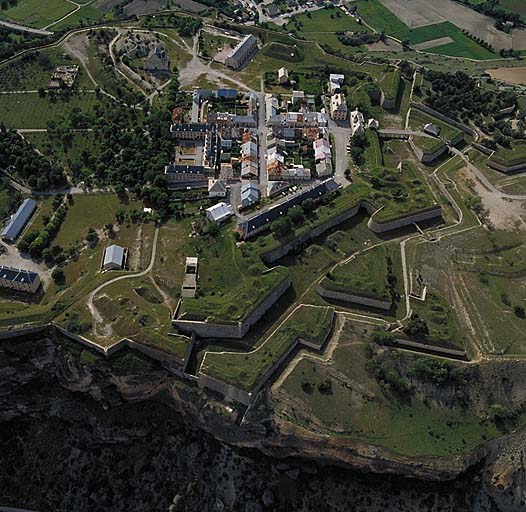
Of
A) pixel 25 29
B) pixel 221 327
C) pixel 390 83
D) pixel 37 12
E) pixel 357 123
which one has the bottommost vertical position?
pixel 221 327

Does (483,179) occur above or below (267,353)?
above

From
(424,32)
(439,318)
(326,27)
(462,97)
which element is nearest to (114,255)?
(439,318)

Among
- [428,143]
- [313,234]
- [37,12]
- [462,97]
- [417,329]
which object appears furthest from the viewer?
[37,12]

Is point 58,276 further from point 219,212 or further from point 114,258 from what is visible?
point 219,212

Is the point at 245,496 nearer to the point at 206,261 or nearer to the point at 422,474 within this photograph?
the point at 422,474

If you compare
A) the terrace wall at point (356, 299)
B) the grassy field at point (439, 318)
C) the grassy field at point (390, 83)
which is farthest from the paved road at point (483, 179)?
the terrace wall at point (356, 299)

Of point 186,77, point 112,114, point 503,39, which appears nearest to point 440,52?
point 503,39
